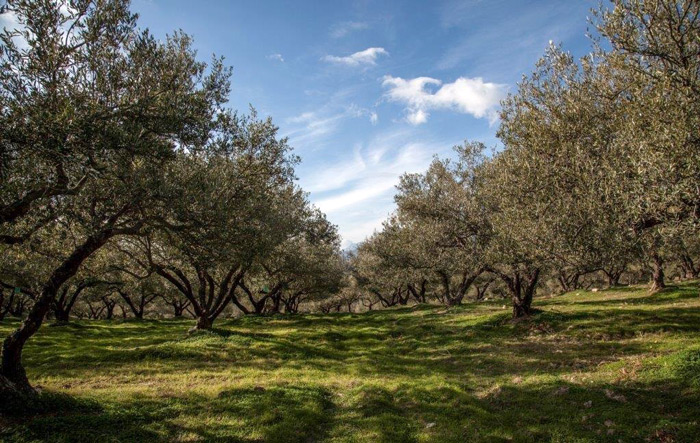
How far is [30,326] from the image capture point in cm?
1298

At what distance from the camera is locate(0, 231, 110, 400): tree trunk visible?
12.3 meters

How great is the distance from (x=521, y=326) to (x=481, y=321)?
454 centimetres

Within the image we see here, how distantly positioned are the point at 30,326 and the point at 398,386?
1338 cm

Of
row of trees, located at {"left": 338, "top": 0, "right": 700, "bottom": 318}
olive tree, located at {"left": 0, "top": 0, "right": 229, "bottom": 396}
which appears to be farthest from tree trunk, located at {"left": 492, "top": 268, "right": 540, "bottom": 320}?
olive tree, located at {"left": 0, "top": 0, "right": 229, "bottom": 396}

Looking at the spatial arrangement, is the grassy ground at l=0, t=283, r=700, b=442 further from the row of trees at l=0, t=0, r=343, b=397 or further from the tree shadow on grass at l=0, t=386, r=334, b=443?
the row of trees at l=0, t=0, r=343, b=397

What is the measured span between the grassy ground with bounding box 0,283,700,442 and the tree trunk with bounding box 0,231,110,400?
3.75 feet

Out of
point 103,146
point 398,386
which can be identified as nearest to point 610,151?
point 398,386

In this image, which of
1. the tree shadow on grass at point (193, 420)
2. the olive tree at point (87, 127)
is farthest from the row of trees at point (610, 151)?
the olive tree at point (87, 127)

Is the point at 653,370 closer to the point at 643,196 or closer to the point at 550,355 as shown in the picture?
the point at 550,355

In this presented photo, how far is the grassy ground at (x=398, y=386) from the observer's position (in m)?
10.7

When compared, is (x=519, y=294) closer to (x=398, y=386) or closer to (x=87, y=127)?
(x=398, y=386)

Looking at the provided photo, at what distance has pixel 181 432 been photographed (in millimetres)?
11016

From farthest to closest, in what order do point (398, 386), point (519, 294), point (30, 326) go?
point (519, 294)
point (398, 386)
point (30, 326)

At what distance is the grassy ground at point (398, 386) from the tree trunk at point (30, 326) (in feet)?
3.75
